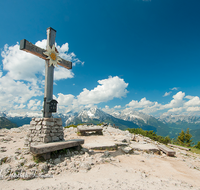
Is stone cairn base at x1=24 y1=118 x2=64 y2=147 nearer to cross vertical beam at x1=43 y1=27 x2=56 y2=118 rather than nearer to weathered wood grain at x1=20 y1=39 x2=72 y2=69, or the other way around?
cross vertical beam at x1=43 y1=27 x2=56 y2=118

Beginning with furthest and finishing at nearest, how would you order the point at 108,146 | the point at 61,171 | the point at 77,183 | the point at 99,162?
the point at 108,146 → the point at 99,162 → the point at 61,171 → the point at 77,183

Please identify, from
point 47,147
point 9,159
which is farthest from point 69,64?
point 9,159

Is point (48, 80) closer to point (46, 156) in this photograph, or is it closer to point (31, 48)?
point (31, 48)

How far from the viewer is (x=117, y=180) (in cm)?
478

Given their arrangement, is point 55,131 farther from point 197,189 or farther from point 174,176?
point 197,189

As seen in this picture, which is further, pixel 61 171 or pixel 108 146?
pixel 108 146

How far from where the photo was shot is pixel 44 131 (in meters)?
7.45

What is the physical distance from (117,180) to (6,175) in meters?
4.32

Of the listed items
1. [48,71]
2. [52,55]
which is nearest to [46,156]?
[48,71]

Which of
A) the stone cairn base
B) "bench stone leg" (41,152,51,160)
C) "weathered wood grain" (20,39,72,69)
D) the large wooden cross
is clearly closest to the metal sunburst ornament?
the large wooden cross

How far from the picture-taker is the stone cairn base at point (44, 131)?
7459mm

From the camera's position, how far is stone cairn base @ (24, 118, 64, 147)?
24.5 ft

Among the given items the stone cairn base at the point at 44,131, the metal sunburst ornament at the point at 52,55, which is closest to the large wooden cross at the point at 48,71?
the metal sunburst ornament at the point at 52,55

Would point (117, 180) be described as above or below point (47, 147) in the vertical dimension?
below
